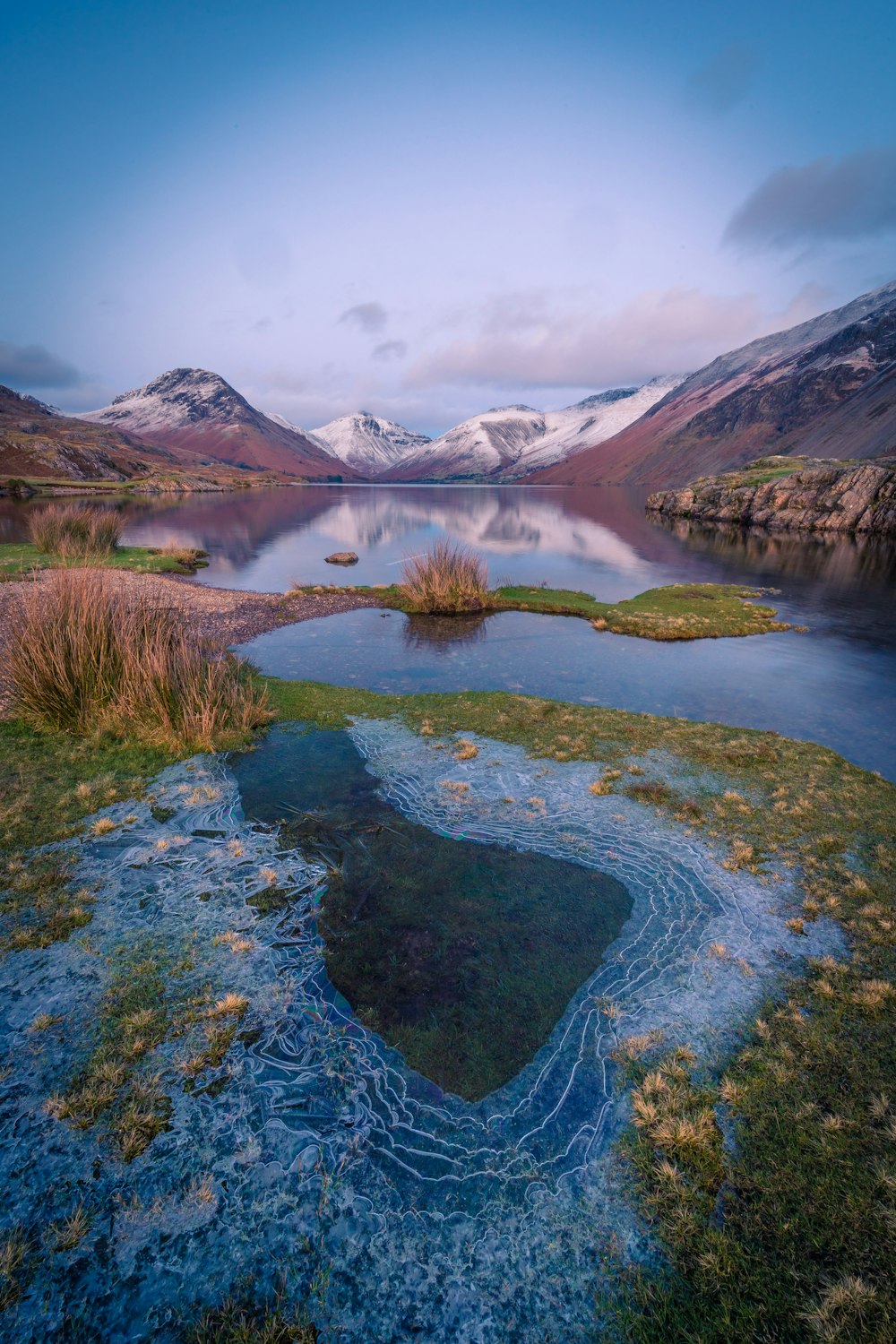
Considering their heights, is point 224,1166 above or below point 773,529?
below

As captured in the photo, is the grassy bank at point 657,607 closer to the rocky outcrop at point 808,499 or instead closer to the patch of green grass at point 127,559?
the patch of green grass at point 127,559

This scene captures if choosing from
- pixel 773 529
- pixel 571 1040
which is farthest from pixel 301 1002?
pixel 773 529

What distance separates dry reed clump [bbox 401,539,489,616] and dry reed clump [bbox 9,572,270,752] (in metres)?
16.4

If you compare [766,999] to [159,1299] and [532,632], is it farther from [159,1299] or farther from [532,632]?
[532,632]

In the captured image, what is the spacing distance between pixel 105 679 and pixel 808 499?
88474 mm

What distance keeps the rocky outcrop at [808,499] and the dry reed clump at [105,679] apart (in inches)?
3184

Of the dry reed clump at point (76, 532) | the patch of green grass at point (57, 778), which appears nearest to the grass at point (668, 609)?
the patch of green grass at point (57, 778)

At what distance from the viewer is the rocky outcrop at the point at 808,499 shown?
67.9 meters

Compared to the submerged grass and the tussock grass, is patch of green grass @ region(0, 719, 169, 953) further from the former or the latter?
the tussock grass

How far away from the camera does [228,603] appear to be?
93.7 ft

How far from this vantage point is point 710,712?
17.3m

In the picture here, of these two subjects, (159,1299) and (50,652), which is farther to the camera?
(50,652)

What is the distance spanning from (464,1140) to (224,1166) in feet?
7.26

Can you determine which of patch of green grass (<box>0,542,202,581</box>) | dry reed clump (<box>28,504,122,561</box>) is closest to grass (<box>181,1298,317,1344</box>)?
patch of green grass (<box>0,542,202,581</box>)
